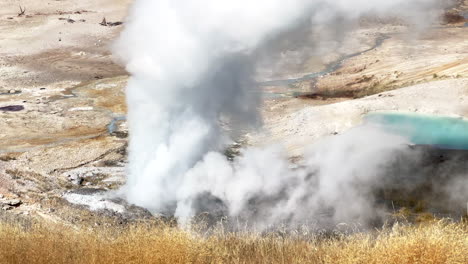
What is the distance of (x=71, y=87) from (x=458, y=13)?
3788cm

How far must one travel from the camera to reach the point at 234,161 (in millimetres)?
15539

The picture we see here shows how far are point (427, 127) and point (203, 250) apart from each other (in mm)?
15254

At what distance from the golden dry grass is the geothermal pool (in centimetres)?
1121

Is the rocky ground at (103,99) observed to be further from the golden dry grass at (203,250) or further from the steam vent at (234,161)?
the golden dry grass at (203,250)

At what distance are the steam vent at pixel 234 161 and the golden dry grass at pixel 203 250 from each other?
3 cm

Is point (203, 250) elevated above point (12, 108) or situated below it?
above

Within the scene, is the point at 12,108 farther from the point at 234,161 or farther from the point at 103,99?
the point at 234,161

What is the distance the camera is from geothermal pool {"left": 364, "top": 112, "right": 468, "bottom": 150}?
56.2ft

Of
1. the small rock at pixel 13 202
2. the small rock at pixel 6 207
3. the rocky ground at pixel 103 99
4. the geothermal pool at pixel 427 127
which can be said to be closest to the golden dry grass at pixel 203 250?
the rocky ground at pixel 103 99

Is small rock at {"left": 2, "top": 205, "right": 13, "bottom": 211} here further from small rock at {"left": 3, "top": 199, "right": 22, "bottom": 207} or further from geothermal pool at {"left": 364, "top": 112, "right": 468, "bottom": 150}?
geothermal pool at {"left": 364, "top": 112, "right": 468, "bottom": 150}

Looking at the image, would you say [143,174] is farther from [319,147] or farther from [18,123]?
[18,123]

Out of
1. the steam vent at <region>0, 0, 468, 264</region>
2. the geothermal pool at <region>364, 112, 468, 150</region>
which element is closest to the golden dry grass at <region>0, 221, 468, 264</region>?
the steam vent at <region>0, 0, 468, 264</region>

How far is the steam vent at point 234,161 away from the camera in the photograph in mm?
6824

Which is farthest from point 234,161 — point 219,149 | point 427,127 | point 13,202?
point 427,127
